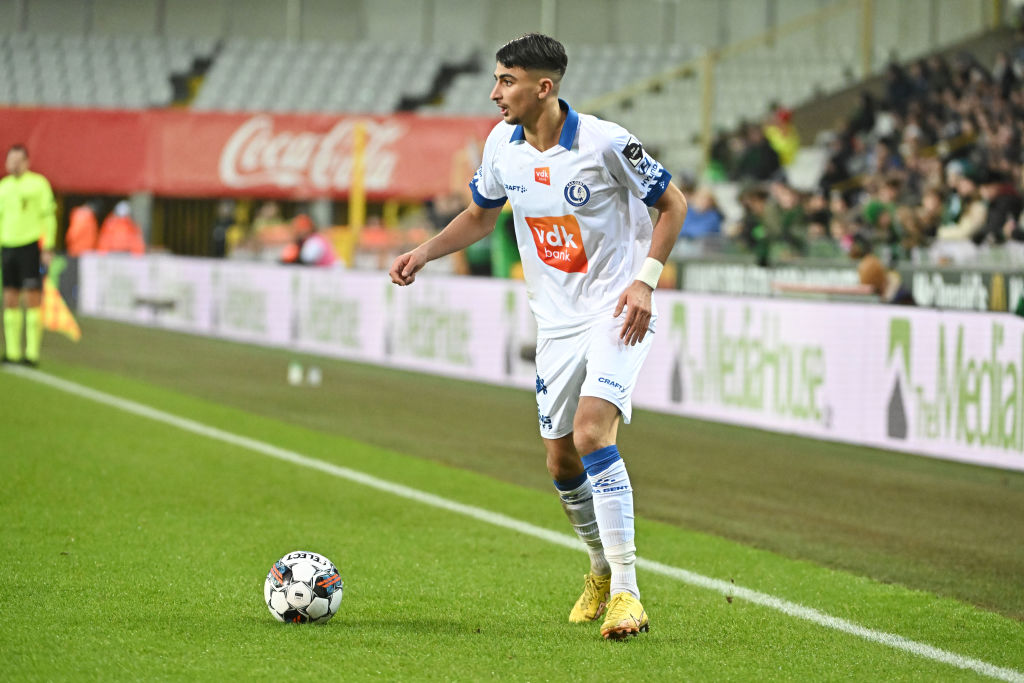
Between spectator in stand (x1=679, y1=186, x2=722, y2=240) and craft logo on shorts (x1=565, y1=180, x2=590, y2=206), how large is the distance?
53.1 feet

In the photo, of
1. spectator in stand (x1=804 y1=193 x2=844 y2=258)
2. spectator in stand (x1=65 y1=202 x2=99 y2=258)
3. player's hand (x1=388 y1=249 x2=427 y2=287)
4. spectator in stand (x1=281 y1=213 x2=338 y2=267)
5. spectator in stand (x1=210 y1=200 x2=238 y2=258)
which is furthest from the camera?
spectator in stand (x1=210 y1=200 x2=238 y2=258)

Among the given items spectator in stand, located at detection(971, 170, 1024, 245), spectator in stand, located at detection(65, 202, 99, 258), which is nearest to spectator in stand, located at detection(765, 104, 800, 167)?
spectator in stand, located at detection(971, 170, 1024, 245)

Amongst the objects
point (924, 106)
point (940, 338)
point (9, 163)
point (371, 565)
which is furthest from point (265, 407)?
point (924, 106)

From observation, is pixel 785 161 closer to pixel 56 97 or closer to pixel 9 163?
pixel 9 163

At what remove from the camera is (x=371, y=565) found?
6.83 m

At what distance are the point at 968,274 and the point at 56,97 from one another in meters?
27.9

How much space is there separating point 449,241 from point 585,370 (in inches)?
32.2

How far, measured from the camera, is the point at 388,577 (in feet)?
21.5

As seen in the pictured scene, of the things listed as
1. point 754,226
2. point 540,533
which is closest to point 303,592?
point 540,533

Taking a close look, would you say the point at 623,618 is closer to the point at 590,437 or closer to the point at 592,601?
the point at 592,601

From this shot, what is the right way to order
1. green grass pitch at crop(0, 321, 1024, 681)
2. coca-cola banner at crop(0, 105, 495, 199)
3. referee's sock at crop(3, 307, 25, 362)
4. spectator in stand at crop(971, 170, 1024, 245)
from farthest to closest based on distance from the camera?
coca-cola banner at crop(0, 105, 495, 199), referee's sock at crop(3, 307, 25, 362), spectator in stand at crop(971, 170, 1024, 245), green grass pitch at crop(0, 321, 1024, 681)

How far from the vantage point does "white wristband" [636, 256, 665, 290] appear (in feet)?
17.6

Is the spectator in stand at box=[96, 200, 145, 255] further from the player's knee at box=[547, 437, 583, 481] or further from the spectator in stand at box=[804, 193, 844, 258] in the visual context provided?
the player's knee at box=[547, 437, 583, 481]

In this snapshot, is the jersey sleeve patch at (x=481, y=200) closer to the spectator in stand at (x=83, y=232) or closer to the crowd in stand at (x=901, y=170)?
the crowd in stand at (x=901, y=170)
